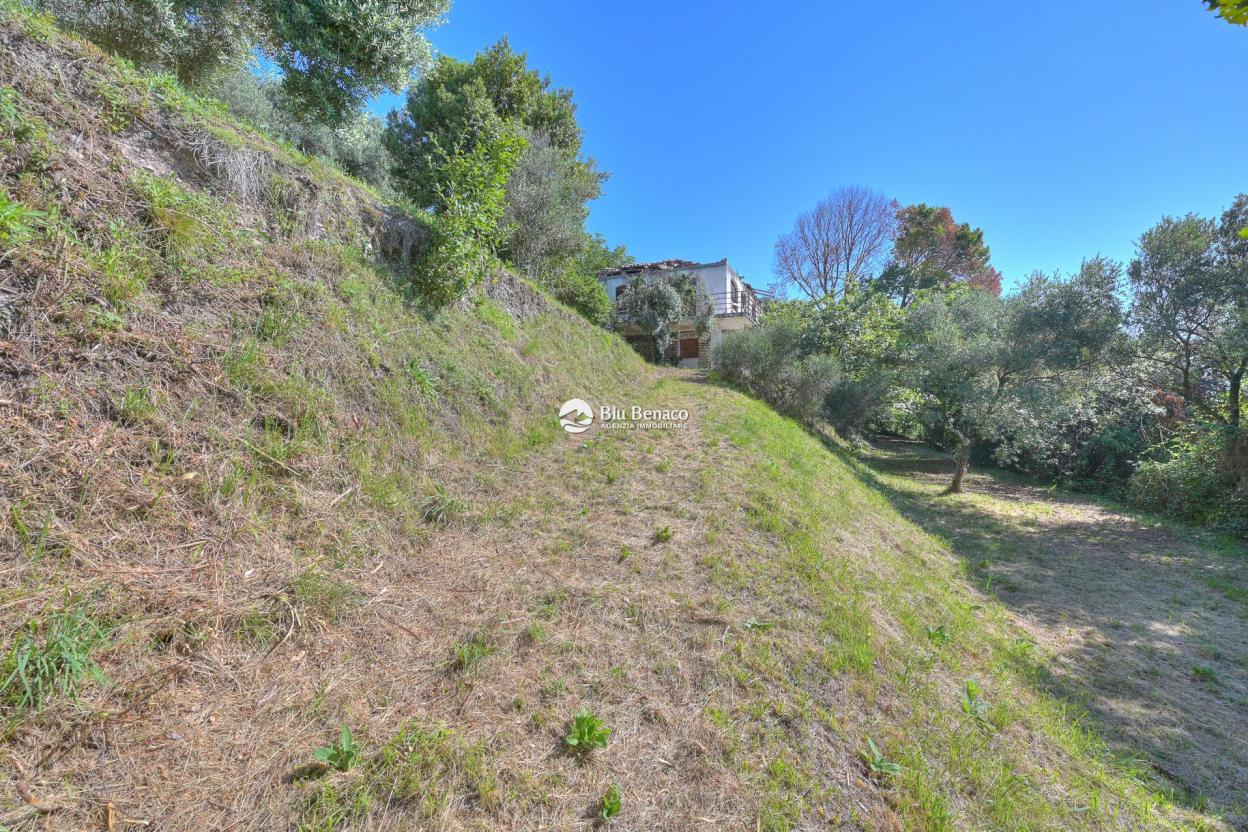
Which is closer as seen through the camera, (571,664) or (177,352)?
(571,664)

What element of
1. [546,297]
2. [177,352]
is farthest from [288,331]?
[546,297]

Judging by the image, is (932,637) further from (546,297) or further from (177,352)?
(546,297)

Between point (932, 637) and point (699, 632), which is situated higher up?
point (699, 632)

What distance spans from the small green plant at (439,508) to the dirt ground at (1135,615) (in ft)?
17.7

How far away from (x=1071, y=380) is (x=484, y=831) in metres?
13.4

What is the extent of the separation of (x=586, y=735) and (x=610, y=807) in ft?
1.03

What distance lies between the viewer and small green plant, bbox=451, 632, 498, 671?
95.5 inches

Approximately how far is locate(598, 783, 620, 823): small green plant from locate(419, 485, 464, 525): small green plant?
8.49 ft

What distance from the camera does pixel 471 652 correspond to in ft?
8.21

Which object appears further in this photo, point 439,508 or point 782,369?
point 782,369

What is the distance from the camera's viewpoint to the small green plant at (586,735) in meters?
2.08

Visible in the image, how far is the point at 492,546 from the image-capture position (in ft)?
12.2

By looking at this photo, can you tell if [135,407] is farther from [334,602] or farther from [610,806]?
[610,806]

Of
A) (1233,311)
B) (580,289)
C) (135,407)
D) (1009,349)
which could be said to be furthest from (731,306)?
(135,407)
